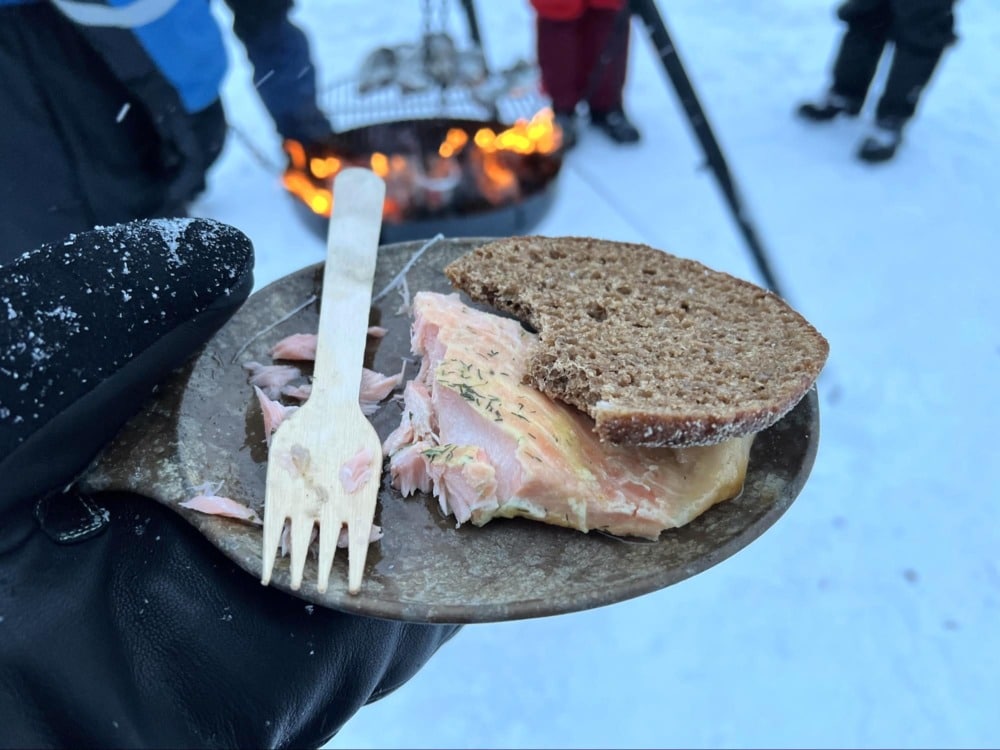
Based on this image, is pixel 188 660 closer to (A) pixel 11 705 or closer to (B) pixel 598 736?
(A) pixel 11 705

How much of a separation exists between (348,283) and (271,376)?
26 centimetres

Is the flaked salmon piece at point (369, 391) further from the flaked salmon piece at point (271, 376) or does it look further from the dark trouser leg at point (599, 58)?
the dark trouser leg at point (599, 58)

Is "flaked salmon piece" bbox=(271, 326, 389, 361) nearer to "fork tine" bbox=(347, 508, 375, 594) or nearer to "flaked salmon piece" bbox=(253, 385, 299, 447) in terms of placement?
"flaked salmon piece" bbox=(253, 385, 299, 447)

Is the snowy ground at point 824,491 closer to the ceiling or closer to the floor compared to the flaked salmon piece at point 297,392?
closer to the floor

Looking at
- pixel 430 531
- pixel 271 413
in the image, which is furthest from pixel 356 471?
pixel 271 413

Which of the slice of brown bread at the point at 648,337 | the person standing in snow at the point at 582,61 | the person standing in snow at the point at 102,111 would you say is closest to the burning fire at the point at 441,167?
the person standing in snow at the point at 582,61

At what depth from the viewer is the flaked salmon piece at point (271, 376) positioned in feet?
4.88

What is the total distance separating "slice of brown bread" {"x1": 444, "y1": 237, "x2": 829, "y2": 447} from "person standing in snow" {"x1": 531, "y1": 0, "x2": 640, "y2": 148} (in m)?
2.63

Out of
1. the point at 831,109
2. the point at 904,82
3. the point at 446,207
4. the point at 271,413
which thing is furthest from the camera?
the point at 831,109

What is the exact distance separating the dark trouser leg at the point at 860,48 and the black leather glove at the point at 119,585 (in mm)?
4557

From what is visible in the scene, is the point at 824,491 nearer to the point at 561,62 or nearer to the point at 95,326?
the point at 95,326

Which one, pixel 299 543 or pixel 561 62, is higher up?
pixel 299 543

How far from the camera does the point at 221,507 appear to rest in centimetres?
119

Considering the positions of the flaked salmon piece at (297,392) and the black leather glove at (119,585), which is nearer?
the black leather glove at (119,585)
